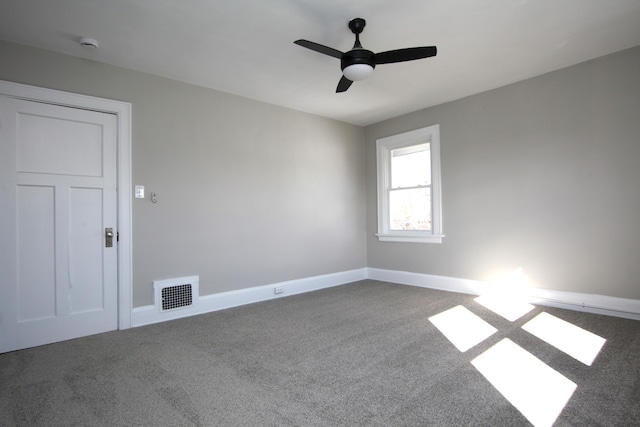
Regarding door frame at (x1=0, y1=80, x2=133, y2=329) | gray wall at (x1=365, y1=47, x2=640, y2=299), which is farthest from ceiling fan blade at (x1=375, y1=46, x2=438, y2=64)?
door frame at (x1=0, y1=80, x2=133, y2=329)

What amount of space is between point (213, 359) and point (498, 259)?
11.7ft

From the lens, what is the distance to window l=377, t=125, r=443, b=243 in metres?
4.92

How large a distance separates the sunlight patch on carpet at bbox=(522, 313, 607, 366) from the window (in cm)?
180

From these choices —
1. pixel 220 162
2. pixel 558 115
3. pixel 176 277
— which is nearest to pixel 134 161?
pixel 220 162

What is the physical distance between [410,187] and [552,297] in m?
2.37

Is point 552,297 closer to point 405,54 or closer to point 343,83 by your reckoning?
point 405,54

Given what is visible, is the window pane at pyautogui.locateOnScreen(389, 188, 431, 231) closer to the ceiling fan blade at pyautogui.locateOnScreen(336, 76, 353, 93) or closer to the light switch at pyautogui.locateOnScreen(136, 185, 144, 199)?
the ceiling fan blade at pyautogui.locateOnScreen(336, 76, 353, 93)

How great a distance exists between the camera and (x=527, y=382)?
2.11m

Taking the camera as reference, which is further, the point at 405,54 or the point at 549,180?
the point at 549,180

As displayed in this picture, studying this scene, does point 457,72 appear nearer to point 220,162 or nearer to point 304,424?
point 220,162

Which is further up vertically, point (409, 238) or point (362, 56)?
point (362, 56)

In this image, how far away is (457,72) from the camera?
3.78 metres

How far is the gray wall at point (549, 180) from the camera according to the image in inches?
133

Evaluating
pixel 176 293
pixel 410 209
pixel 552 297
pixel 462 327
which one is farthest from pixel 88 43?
pixel 552 297
